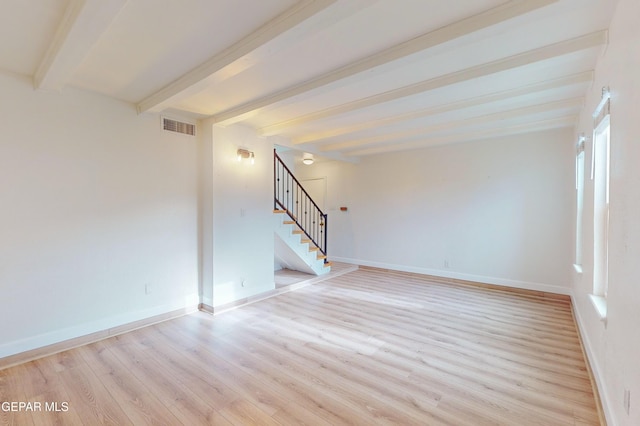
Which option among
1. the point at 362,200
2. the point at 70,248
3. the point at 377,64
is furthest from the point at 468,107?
the point at 70,248

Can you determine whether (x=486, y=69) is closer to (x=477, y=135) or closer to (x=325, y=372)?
(x=477, y=135)

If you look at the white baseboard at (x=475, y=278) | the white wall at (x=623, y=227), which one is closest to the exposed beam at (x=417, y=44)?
the white wall at (x=623, y=227)

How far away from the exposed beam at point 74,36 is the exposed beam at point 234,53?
72 centimetres

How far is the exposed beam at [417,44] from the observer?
1.73 metres

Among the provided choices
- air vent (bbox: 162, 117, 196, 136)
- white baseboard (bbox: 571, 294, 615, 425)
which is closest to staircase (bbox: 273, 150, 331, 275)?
air vent (bbox: 162, 117, 196, 136)

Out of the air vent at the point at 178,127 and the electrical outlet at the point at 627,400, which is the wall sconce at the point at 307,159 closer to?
the air vent at the point at 178,127

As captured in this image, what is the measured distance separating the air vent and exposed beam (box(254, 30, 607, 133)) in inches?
74.4

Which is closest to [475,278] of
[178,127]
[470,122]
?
[470,122]

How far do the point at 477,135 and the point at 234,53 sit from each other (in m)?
4.28

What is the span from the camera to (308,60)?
2426 millimetres

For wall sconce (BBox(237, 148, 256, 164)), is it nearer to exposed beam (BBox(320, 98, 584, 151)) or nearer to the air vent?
the air vent

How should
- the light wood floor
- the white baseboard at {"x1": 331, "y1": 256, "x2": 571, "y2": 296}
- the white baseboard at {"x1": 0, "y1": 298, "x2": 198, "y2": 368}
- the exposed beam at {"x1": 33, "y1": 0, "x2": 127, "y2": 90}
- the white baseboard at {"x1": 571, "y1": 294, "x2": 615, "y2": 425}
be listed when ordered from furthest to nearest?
the white baseboard at {"x1": 331, "y1": 256, "x2": 571, "y2": 296} → the white baseboard at {"x1": 0, "y1": 298, "x2": 198, "y2": 368} → the light wood floor → the white baseboard at {"x1": 571, "y1": 294, "x2": 615, "y2": 425} → the exposed beam at {"x1": 33, "y1": 0, "x2": 127, "y2": 90}

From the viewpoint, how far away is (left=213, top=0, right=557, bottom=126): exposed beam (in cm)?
173

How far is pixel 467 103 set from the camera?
133 inches
